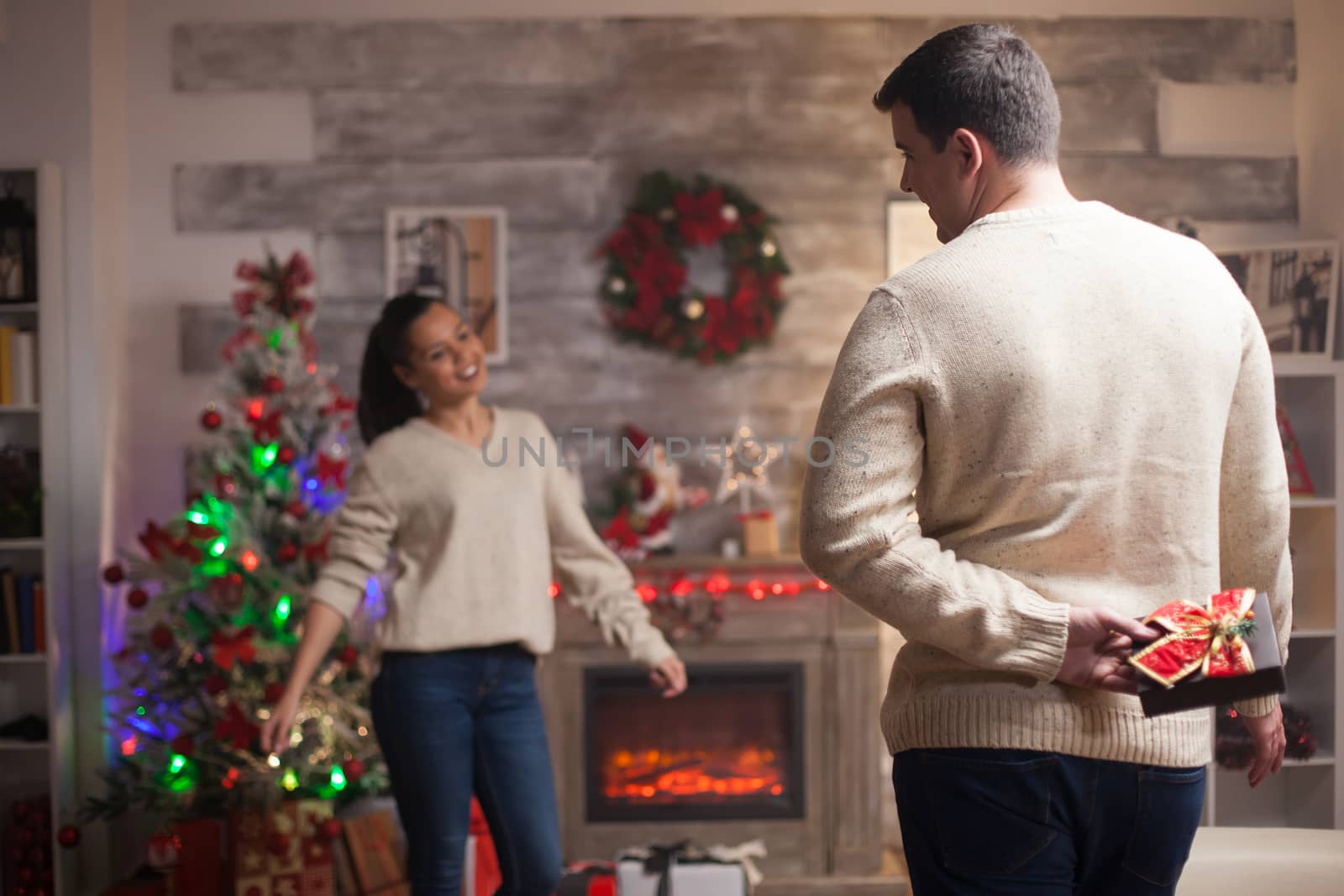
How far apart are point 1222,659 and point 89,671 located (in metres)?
3.44

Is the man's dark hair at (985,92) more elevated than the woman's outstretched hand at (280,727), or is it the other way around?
the man's dark hair at (985,92)

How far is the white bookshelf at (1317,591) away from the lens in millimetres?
3475

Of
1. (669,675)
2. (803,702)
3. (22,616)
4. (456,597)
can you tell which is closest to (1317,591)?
(803,702)

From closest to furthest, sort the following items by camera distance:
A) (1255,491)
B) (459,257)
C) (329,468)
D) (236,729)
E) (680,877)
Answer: (1255,491), (680,877), (236,729), (329,468), (459,257)

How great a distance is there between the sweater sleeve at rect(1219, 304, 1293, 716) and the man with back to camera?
2.1 inches

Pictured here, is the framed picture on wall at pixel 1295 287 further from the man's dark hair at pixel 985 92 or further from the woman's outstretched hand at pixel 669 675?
the man's dark hair at pixel 985 92

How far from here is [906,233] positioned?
13.1ft

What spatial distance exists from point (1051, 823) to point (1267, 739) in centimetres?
35

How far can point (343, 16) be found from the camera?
3.91m

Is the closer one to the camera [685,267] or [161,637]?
[161,637]

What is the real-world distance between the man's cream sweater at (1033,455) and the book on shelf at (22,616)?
310cm

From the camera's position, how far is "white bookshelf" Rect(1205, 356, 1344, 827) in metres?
3.47

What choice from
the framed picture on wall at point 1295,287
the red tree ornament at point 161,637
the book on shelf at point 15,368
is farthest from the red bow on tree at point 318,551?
the framed picture on wall at point 1295,287

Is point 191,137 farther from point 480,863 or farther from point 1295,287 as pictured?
point 1295,287
